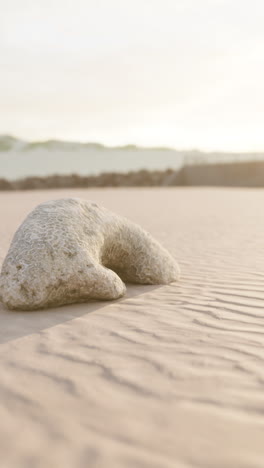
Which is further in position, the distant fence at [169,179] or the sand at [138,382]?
the distant fence at [169,179]

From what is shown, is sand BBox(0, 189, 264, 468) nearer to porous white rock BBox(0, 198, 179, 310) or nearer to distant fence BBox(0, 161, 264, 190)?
porous white rock BBox(0, 198, 179, 310)

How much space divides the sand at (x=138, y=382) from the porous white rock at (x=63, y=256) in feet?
0.41

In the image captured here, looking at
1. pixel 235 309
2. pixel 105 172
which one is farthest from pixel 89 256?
pixel 105 172

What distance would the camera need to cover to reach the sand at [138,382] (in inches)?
70.3

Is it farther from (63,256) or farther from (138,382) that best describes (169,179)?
(138,382)

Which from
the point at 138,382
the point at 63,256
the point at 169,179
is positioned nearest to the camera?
the point at 138,382

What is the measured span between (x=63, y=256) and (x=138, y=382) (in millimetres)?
1493

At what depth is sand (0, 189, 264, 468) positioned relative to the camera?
1786 mm

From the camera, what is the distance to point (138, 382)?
2.33 metres

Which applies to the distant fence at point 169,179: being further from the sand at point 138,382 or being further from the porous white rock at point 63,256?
the sand at point 138,382

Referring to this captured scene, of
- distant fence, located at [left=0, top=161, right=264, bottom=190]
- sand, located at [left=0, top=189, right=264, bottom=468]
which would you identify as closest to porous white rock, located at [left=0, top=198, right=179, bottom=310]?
sand, located at [left=0, top=189, right=264, bottom=468]

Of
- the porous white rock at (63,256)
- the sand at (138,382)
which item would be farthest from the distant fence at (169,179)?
the sand at (138,382)

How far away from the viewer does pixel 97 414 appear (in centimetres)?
204

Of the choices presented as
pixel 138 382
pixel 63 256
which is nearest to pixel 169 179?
pixel 63 256
